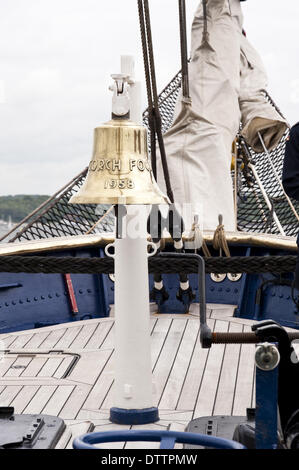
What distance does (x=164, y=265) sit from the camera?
2.96 metres

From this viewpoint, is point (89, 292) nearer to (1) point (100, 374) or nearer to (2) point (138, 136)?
(1) point (100, 374)

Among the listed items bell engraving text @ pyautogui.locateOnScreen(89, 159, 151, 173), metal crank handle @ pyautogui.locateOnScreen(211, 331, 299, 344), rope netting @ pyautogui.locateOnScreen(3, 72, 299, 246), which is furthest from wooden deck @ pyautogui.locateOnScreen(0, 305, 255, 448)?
rope netting @ pyautogui.locateOnScreen(3, 72, 299, 246)

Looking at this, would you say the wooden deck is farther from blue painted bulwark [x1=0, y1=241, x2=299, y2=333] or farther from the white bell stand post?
blue painted bulwark [x1=0, y1=241, x2=299, y2=333]

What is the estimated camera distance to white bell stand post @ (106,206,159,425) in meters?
2.86

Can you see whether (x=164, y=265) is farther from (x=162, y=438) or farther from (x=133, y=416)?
(x=162, y=438)

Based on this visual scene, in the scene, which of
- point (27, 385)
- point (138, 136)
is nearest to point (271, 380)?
point (138, 136)

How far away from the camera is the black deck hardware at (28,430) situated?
246cm

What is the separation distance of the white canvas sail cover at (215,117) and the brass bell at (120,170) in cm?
190

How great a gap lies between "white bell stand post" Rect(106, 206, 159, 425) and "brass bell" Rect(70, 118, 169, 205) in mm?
221

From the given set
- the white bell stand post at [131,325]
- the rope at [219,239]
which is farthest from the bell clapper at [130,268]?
the rope at [219,239]

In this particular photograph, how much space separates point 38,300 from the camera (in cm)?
462

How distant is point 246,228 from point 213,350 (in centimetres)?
416

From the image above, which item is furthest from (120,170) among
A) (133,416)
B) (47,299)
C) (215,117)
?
(215,117)

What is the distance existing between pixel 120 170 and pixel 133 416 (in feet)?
2.57
